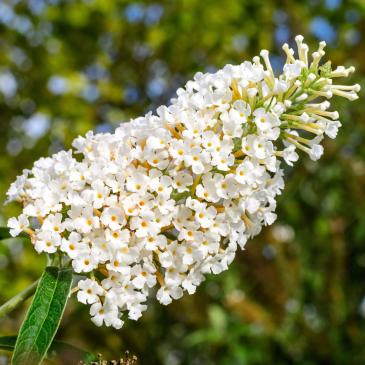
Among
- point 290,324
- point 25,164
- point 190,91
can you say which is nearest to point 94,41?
point 25,164

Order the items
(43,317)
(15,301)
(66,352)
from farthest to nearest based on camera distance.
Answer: (66,352) → (15,301) → (43,317)

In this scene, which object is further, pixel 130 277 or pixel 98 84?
pixel 98 84

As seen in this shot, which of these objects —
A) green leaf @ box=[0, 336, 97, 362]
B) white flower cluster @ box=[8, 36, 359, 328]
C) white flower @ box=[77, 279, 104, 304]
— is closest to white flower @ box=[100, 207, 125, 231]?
white flower cluster @ box=[8, 36, 359, 328]

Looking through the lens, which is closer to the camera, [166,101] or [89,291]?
[89,291]

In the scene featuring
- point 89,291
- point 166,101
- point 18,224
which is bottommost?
point 89,291

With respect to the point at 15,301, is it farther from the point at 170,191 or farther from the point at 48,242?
the point at 170,191

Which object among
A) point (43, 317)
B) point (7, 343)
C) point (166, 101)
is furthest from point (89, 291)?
point (166, 101)

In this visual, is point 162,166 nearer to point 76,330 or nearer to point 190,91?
point 190,91
